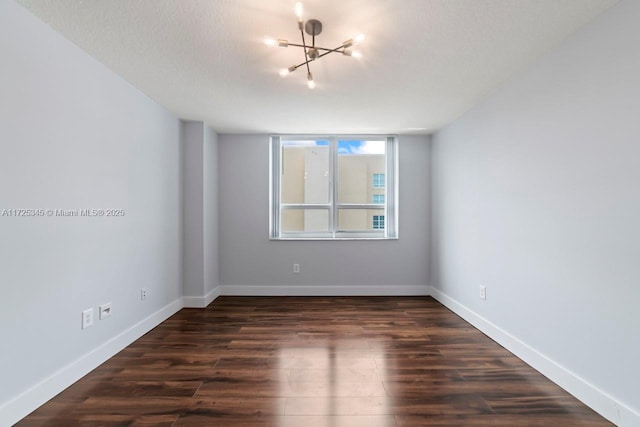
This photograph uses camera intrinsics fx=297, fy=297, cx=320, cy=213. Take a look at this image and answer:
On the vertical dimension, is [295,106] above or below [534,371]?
above

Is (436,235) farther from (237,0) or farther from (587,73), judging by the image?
(237,0)

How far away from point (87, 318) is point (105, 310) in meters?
0.19

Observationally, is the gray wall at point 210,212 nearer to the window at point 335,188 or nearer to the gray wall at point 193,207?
the gray wall at point 193,207

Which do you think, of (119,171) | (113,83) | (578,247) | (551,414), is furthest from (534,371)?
(113,83)

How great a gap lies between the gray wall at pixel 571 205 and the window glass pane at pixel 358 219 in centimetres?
160

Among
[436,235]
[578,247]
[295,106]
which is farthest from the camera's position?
[436,235]

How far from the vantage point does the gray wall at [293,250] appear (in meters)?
4.20

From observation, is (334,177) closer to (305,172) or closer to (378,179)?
(305,172)

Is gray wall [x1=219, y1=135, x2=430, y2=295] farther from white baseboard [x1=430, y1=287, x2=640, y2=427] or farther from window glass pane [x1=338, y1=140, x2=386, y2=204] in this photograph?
white baseboard [x1=430, y1=287, x2=640, y2=427]

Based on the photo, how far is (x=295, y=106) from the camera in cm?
315

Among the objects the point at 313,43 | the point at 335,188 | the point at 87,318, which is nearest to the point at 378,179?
the point at 335,188

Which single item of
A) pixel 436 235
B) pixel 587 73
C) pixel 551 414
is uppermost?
pixel 587 73

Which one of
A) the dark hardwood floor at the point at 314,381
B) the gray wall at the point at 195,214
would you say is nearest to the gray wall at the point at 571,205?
the dark hardwood floor at the point at 314,381

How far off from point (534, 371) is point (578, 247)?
3.27ft
